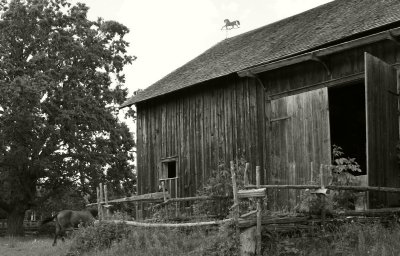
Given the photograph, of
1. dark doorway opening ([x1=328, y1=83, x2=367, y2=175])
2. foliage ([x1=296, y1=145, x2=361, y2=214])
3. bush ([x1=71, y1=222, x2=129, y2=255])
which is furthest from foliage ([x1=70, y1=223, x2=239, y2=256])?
dark doorway opening ([x1=328, y1=83, x2=367, y2=175])

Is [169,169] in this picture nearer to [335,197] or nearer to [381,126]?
[335,197]

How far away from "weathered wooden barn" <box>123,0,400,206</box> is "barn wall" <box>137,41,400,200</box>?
0.09 ft

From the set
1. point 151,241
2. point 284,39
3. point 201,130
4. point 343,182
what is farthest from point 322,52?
point 151,241

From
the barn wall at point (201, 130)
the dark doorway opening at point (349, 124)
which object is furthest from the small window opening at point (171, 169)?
the dark doorway opening at point (349, 124)

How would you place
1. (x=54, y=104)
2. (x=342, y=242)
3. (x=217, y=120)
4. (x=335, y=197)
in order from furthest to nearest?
(x=54, y=104) < (x=217, y=120) < (x=335, y=197) < (x=342, y=242)

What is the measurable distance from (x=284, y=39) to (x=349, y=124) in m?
3.54

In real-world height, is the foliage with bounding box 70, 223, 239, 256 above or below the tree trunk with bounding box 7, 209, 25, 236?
above

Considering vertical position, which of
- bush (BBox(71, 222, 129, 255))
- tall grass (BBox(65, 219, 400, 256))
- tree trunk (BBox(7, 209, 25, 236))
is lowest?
tree trunk (BBox(7, 209, 25, 236))

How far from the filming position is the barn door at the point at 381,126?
11445mm

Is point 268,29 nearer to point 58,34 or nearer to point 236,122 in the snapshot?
point 236,122

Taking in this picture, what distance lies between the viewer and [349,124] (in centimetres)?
1791

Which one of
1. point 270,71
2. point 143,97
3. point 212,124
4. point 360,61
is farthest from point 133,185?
point 360,61

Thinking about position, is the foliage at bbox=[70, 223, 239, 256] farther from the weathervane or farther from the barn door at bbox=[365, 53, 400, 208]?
the weathervane

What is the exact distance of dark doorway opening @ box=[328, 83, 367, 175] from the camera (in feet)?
57.4
